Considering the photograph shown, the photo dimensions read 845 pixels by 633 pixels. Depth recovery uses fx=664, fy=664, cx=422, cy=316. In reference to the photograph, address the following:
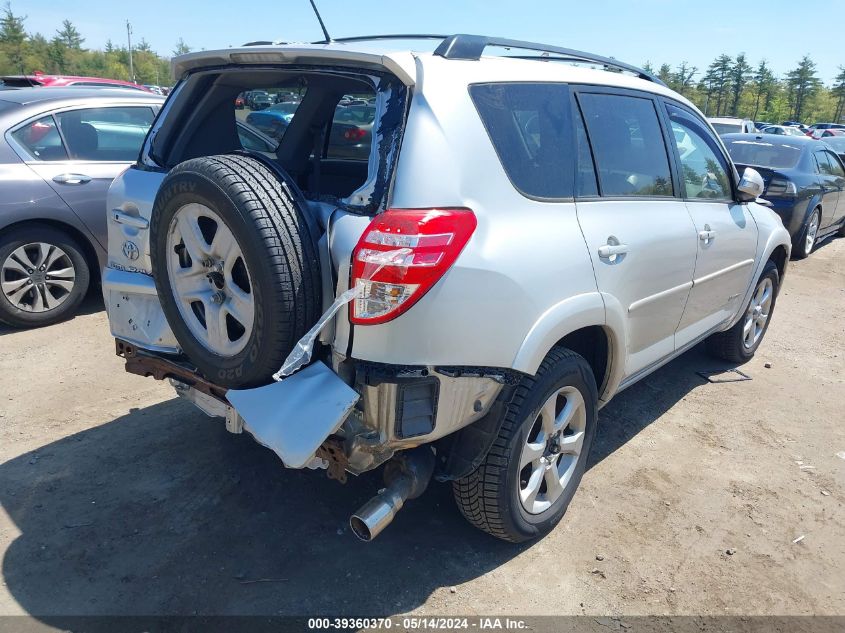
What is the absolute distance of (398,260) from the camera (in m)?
2.14

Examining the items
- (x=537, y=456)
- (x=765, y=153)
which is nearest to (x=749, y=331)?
(x=537, y=456)

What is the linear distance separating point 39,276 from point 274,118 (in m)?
2.79

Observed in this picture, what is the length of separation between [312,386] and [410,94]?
1.06 m

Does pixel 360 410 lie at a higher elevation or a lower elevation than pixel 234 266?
lower

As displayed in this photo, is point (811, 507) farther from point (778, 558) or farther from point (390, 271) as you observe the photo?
point (390, 271)

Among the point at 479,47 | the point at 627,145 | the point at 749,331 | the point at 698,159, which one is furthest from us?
the point at 749,331

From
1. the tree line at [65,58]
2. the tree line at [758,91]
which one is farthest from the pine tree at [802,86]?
the tree line at [65,58]

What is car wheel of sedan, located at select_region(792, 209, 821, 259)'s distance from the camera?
9062mm

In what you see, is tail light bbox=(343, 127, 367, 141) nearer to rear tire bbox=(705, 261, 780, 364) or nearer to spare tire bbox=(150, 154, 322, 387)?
spare tire bbox=(150, 154, 322, 387)

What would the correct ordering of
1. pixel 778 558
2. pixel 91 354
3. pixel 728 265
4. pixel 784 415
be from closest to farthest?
pixel 778 558
pixel 728 265
pixel 784 415
pixel 91 354

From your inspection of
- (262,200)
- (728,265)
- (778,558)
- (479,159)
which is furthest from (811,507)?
(262,200)

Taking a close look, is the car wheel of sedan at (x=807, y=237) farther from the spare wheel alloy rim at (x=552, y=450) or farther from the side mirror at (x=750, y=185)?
the spare wheel alloy rim at (x=552, y=450)

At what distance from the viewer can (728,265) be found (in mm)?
4098

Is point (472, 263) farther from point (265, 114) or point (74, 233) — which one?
point (74, 233)
